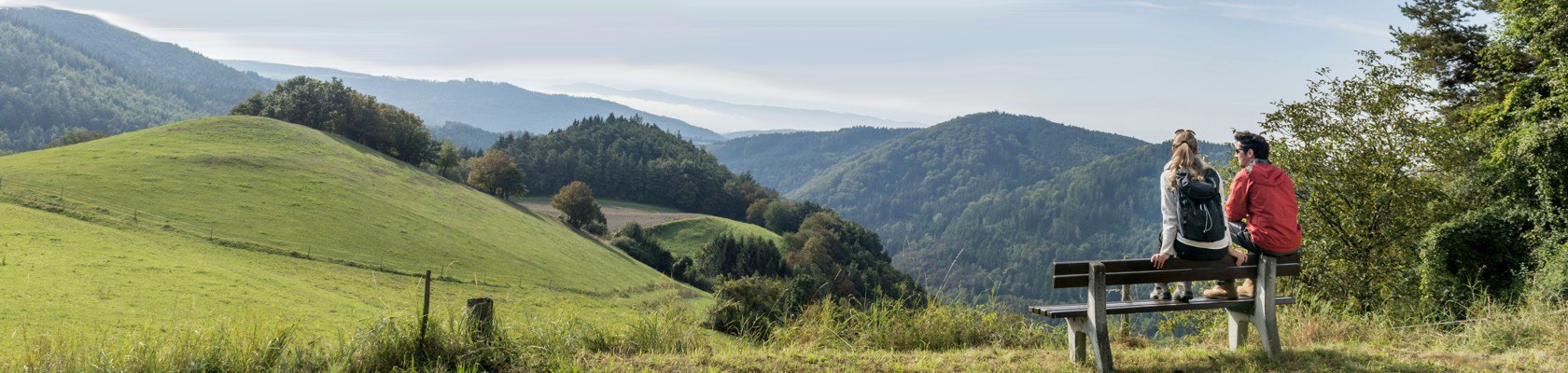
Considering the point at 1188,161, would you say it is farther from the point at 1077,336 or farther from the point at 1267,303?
the point at 1077,336

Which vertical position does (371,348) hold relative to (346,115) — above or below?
below

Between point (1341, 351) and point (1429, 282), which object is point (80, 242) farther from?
point (1429, 282)

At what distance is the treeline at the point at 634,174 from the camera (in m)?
130

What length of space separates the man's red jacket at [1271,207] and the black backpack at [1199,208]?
385 millimetres

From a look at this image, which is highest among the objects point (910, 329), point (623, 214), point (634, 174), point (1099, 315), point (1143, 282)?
point (1143, 282)

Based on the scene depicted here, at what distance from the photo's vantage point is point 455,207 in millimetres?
55375

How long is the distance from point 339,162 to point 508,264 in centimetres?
2253

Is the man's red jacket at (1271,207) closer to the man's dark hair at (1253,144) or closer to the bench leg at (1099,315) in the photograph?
the man's dark hair at (1253,144)

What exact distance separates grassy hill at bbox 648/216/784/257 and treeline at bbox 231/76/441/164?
25.6 meters

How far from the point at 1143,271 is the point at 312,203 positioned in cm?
4690

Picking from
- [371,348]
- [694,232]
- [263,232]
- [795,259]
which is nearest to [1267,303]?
[371,348]

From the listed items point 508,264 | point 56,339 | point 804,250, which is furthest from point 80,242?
point 804,250

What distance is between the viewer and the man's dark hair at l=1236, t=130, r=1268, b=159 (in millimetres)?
6629

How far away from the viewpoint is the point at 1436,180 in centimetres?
1792
